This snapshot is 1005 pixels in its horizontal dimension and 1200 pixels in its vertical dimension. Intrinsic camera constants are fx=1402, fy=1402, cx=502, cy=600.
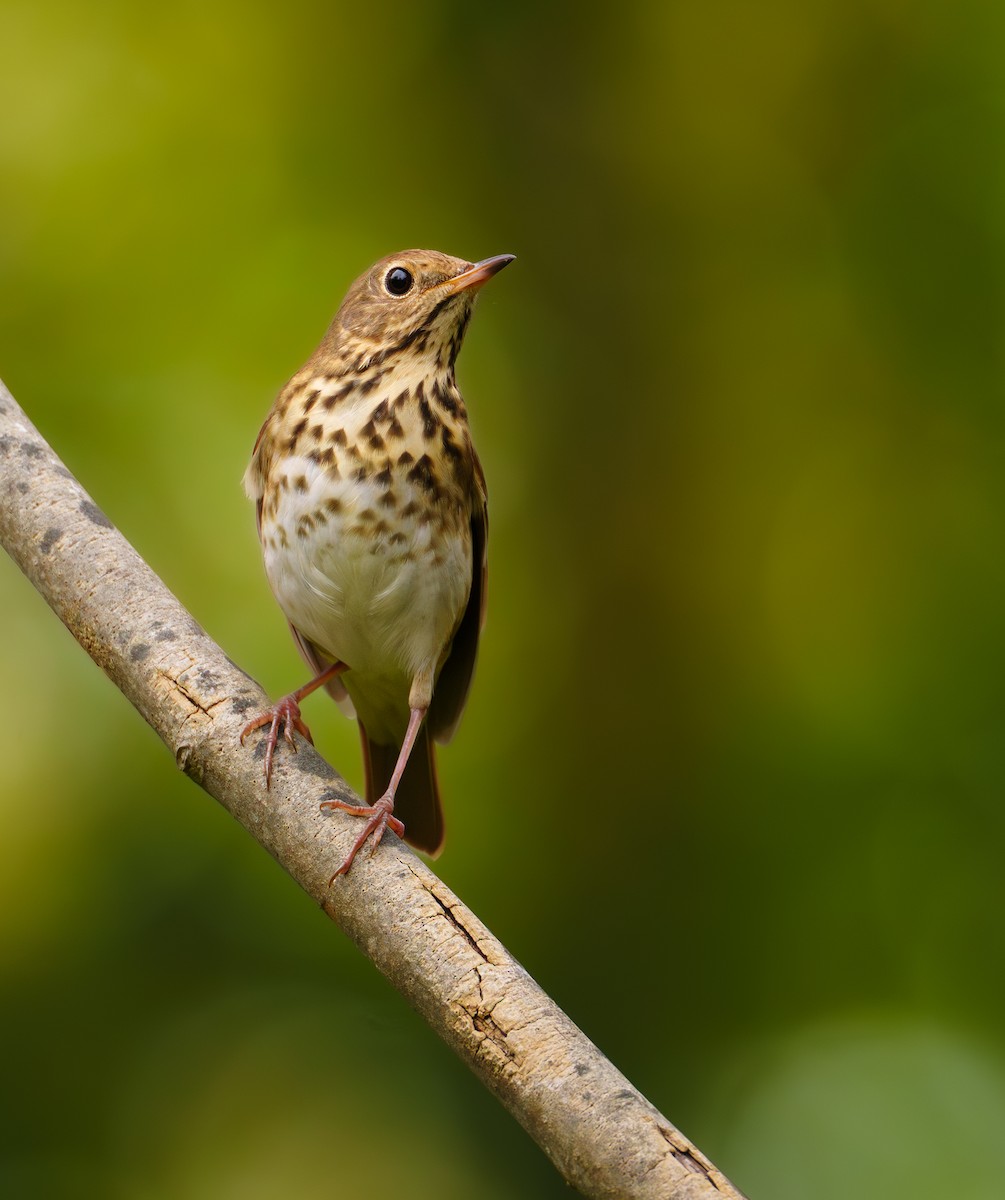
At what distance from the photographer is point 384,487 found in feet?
13.3

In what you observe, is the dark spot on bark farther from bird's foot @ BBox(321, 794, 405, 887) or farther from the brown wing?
the brown wing

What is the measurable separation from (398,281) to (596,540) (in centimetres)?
237

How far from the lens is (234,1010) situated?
5.58 meters

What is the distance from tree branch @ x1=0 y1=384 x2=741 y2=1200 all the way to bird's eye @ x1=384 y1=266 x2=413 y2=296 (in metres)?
1.32

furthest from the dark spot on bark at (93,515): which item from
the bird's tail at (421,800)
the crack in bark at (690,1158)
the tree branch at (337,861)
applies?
the crack in bark at (690,1158)

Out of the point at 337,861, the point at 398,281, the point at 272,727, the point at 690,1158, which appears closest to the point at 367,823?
the point at 337,861

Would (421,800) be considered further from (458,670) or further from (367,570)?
(367,570)

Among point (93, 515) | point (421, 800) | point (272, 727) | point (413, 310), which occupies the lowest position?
point (421, 800)

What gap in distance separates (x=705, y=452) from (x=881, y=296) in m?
1.13

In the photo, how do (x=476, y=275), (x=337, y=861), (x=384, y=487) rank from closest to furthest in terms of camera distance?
1. (x=337, y=861)
2. (x=384, y=487)
3. (x=476, y=275)

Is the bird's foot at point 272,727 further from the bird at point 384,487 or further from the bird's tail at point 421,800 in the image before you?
the bird's tail at point 421,800

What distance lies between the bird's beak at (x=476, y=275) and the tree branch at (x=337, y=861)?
4.56 feet

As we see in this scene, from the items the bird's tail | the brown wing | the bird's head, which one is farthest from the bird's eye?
the bird's tail

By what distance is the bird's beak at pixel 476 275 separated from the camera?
13.7 feet
